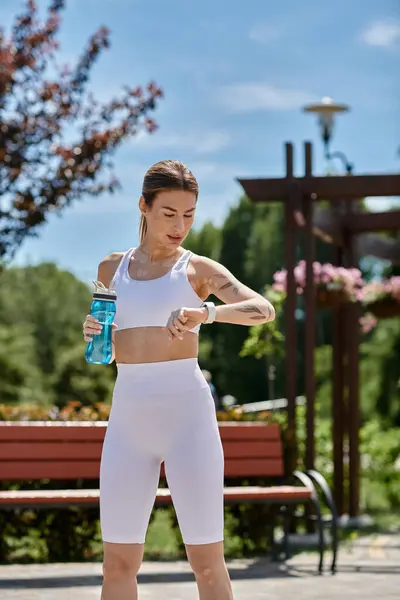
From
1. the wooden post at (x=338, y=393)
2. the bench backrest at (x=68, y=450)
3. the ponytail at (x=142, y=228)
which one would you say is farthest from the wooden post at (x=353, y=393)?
the ponytail at (x=142, y=228)

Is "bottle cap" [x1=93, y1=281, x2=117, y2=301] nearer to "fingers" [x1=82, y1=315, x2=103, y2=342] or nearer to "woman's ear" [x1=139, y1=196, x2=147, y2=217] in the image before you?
"fingers" [x1=82, y1=315, x2=103, y2=342]

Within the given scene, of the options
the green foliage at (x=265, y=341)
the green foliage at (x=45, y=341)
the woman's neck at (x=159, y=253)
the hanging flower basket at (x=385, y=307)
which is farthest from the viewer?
the green foliage at (x=45, y=341)

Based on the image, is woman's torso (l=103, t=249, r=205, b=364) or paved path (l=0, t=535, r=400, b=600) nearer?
woman's torso (l=103, t=249, r=205, b=364)

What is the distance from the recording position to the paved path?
6.69 metres

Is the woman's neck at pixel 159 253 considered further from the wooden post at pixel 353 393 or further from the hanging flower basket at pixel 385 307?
the hanging flower basket at pixel 385 307

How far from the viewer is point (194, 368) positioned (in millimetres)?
4027

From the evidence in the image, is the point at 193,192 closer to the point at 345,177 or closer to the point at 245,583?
the point at 245,583

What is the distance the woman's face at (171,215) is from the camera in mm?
4059

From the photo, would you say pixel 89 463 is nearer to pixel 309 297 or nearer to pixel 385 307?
pixel 309 297

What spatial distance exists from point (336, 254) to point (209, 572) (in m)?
8.11

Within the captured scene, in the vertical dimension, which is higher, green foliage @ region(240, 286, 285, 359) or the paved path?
green foliage @ region(240, 286, 285, 359)

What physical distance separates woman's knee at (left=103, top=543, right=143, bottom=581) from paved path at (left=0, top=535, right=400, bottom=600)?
2.64 metres

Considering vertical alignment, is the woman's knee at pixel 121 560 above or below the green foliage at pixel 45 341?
below

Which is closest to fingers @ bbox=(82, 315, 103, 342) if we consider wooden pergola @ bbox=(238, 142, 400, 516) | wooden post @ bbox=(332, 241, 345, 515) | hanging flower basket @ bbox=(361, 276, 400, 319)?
wooden pergola @ bbox=(238, 142, 400, 516)
